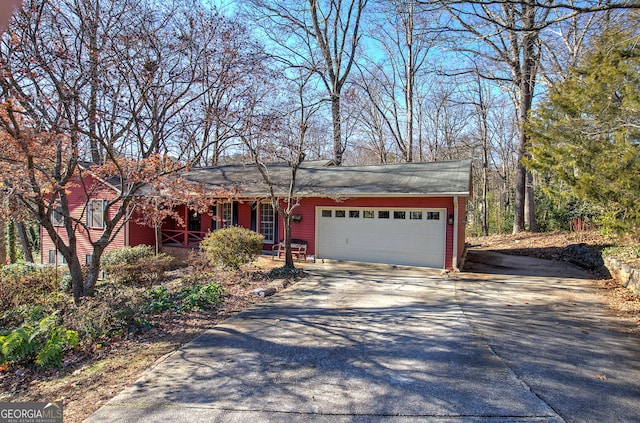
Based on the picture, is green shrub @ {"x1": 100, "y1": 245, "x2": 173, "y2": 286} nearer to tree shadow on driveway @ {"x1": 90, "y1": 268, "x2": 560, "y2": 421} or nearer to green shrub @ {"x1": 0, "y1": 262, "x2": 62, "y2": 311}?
green shrub @ {"x1": 0, "y1": 262, "x2": 62, "y2": 311}

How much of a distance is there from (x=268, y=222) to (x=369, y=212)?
4.40 metres

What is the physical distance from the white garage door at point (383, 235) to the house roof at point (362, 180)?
73cm

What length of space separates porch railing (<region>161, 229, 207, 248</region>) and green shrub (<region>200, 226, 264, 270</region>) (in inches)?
194

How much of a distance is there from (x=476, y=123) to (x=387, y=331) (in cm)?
2452

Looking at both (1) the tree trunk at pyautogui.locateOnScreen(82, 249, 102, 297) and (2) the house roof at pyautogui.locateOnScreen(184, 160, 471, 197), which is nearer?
(1) the tree trunk at pyautogui.locateOnScreen(82, 249, 102, 297)

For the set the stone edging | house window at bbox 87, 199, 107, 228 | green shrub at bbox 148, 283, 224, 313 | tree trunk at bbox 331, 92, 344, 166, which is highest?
tree trunk at bbox 331, 92, 344, 166

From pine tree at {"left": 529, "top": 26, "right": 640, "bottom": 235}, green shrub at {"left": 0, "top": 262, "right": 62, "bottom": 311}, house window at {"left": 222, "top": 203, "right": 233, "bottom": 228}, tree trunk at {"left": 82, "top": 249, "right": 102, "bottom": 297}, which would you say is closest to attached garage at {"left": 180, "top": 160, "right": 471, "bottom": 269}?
house window at {"left": 222, "top": 203, "right": 233, "bottom": 228}

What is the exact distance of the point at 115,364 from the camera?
4547mm

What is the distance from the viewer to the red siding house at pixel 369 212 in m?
10.6

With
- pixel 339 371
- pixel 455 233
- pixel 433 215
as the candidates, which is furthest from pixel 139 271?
pixel 455 233

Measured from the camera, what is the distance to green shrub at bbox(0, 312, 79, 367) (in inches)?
184

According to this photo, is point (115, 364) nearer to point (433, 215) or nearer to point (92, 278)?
point (92, 278)

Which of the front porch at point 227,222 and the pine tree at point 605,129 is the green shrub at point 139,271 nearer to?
the front porch at point 227,222

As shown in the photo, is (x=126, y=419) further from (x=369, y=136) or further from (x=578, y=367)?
(x=369, y=136)
